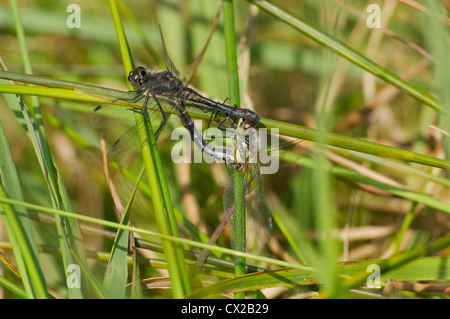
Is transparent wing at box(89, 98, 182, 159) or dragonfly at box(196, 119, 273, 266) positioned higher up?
transparent wing at box(89, 98, 182, 159)

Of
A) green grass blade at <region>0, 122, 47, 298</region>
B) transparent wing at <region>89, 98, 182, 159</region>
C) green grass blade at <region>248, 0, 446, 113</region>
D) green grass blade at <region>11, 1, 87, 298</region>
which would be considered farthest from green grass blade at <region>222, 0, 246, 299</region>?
green grass blade at <region>0, 122, 47, 298</region>

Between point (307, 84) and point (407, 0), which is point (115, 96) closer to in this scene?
point (407, 0)

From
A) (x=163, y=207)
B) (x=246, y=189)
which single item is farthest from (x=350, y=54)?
(x=163, y=207)

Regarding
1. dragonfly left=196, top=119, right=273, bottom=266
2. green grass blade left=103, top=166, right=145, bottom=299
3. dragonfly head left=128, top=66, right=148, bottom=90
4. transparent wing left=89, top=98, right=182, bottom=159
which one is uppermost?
dragonfly head left=128, top=66, right=148, bottom=90

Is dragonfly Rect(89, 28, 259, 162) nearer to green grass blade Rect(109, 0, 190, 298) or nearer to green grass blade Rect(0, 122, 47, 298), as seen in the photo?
green grass blade Rect(109, 0, 190, 298)

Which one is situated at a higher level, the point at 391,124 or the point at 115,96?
the point at 391,124

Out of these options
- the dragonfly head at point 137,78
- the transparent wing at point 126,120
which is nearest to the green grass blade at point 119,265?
the transparent wing at point 126,120

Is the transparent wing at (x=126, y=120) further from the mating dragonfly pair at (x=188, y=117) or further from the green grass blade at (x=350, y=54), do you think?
the green grass blade at (x=350, y=54)
